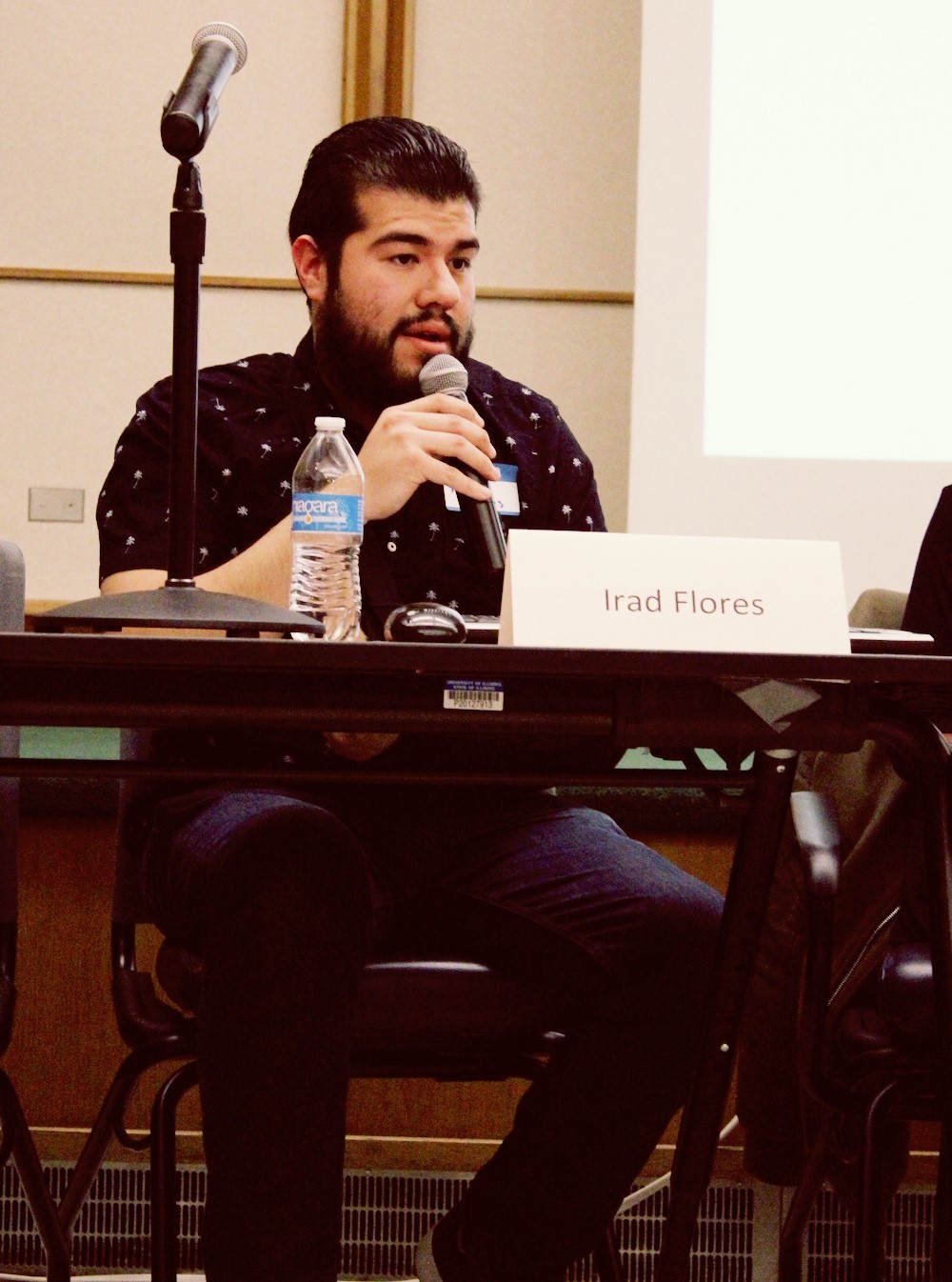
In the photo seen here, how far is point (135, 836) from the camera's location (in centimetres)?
123

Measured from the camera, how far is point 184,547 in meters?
0.93

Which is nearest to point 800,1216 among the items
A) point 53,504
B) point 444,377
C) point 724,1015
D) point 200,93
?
point 724,1015

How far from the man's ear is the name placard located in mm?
806

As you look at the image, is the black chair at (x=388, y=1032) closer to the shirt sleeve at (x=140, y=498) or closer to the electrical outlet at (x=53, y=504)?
→ the shirt sleeve at (x=140, y=498)

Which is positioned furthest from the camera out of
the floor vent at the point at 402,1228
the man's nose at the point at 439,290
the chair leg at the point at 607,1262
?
the floor vent at the point at 402,1228

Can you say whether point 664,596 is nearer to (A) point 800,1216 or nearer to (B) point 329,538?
(B) point 329,538

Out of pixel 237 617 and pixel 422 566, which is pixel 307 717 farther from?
pixel 422 566

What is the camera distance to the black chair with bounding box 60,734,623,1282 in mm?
1096

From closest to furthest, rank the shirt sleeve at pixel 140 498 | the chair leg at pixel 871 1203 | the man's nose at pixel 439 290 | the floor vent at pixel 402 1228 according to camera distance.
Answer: the chair leg at pixel 871 1203 < the shirt sleeve at pixel 140 498 < the man's nose at pixel 439 290 < the floor vent at pixel 402 1228

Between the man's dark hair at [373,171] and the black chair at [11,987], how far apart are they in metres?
0.49

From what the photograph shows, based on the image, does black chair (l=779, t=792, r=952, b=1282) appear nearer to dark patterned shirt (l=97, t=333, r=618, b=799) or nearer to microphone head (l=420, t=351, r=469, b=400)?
dark patterned shirt (l=97, t=333, r=618, b=799)

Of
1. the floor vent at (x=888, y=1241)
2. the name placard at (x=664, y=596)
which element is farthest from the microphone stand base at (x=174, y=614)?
the floor vent at (x=888, y=1241)

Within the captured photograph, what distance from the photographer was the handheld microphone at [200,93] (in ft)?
3.10

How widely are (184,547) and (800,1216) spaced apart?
79cm
